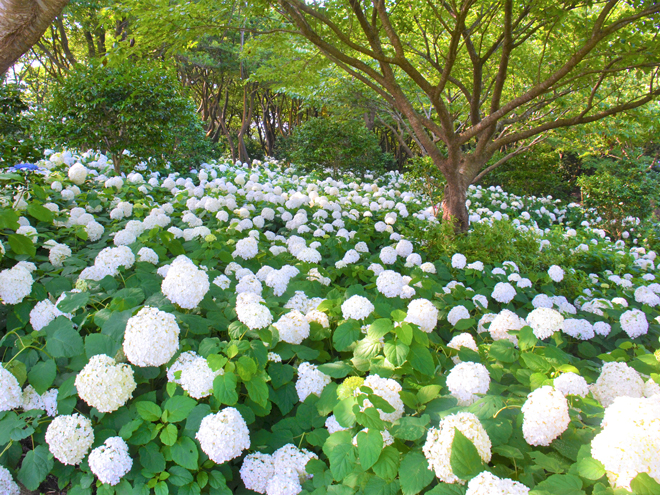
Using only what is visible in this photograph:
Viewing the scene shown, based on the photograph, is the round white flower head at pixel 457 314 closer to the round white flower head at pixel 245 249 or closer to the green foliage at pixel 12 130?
the round white flower head at pixel 245 249

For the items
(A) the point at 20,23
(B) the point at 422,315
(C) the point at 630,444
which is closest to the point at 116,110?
(A) the point at 20,23

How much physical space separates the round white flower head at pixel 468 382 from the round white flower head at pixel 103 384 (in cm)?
143

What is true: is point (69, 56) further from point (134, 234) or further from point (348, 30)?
point (134, 234)

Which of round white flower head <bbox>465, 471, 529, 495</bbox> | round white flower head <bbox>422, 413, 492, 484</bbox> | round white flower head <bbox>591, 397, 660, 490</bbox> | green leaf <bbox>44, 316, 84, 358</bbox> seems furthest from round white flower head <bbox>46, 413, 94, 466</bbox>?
round white flower head <bbox>591, 397, 660, 490</bbox>

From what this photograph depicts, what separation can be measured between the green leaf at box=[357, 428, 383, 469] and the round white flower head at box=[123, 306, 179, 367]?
941 mm

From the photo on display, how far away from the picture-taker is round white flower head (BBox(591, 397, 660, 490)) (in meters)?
1.08

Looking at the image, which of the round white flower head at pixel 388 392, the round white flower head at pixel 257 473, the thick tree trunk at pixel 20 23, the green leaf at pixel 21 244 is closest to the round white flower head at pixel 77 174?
the thick tree trunk at pixel 20 23

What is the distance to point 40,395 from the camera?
1834 mm

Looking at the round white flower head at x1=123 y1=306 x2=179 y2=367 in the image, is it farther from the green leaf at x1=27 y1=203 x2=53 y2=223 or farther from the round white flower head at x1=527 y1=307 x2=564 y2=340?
the round white flower head at x1=527 y1=307 x2=564 y2=340

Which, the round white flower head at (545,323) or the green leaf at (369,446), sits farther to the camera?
the round white flower head at (545,323)

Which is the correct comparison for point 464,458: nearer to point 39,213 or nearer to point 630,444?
point 630,444

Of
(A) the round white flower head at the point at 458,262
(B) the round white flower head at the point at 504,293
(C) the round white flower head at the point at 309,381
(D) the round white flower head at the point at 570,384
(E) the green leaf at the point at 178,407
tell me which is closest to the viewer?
(D) the round white flower head at the point at 570,384

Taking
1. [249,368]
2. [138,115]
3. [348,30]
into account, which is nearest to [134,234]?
[249,368]

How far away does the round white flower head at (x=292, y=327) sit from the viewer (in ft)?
6.68
